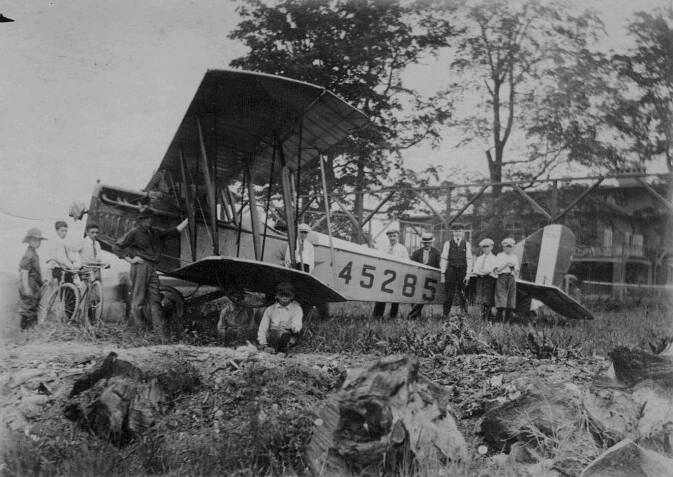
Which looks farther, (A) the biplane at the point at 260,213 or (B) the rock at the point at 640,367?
(A) the biplane at the point at 260,213

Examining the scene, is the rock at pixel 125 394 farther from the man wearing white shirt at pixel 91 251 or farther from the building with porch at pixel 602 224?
the building with porch at pixel 602 224

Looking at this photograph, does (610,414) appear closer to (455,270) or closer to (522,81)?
(455,270)

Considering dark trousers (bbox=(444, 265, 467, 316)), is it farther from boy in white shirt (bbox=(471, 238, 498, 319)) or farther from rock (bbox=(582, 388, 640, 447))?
rock (bbox=(582, 388, 640, 447))

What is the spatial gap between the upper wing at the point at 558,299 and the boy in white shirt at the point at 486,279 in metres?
0.40

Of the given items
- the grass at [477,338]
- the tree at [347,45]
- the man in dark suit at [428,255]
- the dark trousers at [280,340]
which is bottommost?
the dark trousers at [280,340]

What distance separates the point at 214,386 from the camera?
4.35 m

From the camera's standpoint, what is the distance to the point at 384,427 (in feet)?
10.9

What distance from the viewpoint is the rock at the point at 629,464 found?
9.46 ft

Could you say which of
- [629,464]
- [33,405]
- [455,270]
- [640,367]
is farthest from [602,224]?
[33,405]

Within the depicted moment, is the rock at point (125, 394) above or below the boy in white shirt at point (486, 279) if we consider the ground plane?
below

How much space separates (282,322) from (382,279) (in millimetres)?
2369

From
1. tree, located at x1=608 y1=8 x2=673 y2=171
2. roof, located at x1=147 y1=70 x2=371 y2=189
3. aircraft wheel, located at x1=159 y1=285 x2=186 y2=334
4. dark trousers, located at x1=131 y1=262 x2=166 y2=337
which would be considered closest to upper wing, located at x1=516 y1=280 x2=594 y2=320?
tree, located at x1=608 y1=8 x2=673 y2=171

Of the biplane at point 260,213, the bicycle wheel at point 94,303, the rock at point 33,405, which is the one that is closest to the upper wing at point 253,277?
the biplane at point 260,213

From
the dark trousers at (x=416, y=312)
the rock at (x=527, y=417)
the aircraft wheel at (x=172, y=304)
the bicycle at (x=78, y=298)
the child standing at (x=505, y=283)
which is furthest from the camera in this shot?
the dark trousers at (x=416, y=312)
